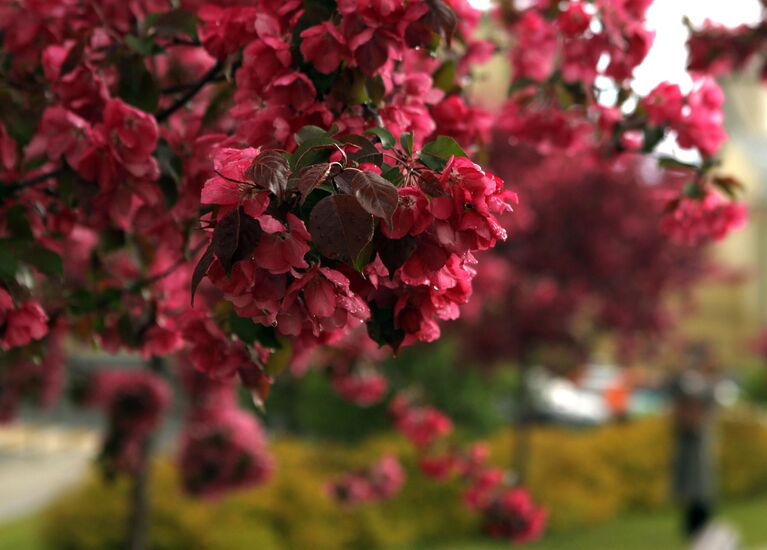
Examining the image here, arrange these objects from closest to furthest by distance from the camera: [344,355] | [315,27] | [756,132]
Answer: [315,27], [344,355], [756,132]

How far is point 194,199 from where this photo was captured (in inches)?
82.6

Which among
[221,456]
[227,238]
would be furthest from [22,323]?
[221,456]

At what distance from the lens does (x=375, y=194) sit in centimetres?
127

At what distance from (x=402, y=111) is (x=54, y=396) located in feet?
12.3

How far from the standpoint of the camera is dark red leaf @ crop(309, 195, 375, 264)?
1.25 meters

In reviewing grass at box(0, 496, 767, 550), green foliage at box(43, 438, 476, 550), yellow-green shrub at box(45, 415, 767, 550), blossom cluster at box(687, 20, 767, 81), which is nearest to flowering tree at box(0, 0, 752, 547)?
blossom cluster at box(687, 20, 767, 81)

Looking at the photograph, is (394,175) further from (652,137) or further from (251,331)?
(652,137)

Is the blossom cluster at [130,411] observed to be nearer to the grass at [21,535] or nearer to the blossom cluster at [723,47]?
the blossom cluster at [723,47]

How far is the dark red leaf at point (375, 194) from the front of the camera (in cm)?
126

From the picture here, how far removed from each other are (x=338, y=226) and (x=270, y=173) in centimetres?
13

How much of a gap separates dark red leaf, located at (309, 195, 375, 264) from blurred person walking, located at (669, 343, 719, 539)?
7.67 m

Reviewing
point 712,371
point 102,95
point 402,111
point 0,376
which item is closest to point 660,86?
point 402,111

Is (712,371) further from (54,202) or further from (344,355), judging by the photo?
(54,202)

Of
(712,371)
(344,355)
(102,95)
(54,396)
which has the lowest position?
(712,371)
